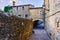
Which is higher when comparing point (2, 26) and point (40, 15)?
point (2, 26)

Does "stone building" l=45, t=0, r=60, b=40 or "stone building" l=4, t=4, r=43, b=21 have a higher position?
"stone building" l=45, t=0, r=60, b=40

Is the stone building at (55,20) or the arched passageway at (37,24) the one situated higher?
the stone building at (55,20)

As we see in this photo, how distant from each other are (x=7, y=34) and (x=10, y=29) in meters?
0.31

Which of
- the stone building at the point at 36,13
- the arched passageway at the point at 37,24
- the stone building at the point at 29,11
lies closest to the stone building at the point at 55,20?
the arched passageway at the point at 37,24

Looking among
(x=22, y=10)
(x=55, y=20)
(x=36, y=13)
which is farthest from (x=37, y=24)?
(x=55, y=20)

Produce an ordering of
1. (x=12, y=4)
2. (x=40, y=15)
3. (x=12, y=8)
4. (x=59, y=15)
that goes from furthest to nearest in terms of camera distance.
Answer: (x=12, y=4), (x=12, y=8), (x=40, y=15), (x=59, y=15)

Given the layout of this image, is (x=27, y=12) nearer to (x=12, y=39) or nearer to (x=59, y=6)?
(x=59, y=6)

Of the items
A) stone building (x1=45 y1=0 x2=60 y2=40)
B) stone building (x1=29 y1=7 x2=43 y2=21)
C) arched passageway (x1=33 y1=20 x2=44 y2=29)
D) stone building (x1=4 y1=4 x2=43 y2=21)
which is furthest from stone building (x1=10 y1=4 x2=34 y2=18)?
stone building (x1=45 y1=0 x2=60 y2=40)

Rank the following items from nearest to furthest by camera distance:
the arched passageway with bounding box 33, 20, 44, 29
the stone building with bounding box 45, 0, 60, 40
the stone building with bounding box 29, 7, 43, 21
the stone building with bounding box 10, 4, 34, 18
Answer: the stone building with bounding box 45, 0, 60, 40, the arched passageway with bounding box 33, 20, 44, 29, the stone building with bounding box 29, 7, 43, 21, the stone building with bounding box 10, 4, 34, 18

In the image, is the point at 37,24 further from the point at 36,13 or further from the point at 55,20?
the point at 55,20

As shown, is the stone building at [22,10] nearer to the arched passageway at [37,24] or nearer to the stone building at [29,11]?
the stone building at [29,11]

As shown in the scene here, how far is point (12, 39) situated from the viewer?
12.5 ft

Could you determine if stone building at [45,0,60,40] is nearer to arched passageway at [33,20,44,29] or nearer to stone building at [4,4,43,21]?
arched passageway at [33,20,44,29]

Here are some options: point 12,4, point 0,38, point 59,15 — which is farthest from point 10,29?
point 12,4
